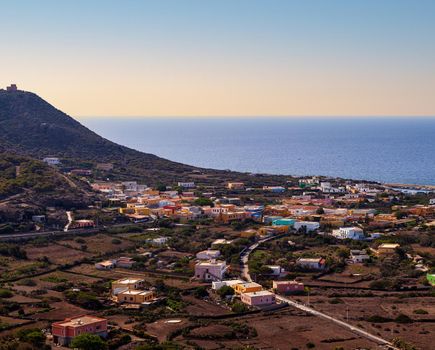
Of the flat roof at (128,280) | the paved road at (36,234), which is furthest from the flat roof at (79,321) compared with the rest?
the paved road at (36,234)

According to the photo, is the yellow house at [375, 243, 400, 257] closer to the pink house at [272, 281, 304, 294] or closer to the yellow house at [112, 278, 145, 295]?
the pink house at [272, 281, 304, 294]

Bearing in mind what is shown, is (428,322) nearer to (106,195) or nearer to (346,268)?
(346,268)

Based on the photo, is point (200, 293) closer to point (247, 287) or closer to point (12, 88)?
point (247, 287)

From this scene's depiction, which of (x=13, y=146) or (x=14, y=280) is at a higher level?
(x=13, y=146)

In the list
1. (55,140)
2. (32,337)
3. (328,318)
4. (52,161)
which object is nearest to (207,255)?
(328,318)

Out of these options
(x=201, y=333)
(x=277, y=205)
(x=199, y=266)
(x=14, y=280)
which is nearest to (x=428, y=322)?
(x=201, y=333)

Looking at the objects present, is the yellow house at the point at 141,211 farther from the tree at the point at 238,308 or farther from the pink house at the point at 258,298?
the tree at the point at 238,308

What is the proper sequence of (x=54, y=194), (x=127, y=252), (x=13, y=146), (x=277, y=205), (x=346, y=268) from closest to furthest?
(x=346, y=268)
(x=127, y=252)
(x=54, y=194)
(x=277, y=205)
(x=13, y=146)
